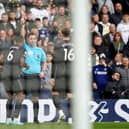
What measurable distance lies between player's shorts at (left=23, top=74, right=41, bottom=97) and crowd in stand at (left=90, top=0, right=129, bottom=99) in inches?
27.1

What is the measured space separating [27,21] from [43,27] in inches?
8.5

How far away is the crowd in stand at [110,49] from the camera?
583 cm

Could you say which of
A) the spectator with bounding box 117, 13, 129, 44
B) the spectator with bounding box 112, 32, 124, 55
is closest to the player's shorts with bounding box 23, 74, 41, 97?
the spectator with bounding box 112, 32, 124, 55

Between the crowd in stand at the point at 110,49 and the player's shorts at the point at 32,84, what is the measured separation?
2.26ft

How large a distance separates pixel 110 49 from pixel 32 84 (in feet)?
4.07

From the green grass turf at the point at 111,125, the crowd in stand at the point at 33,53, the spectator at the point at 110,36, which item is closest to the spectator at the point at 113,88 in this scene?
the green grass turf at the point at 111,125

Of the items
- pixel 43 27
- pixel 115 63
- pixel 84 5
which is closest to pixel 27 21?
pixel 43 27

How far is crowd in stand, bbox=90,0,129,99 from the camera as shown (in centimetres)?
583

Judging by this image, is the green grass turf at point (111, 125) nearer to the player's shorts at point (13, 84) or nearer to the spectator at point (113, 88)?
the spectator at point (113, 88)

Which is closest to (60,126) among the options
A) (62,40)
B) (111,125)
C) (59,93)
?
(59,93)

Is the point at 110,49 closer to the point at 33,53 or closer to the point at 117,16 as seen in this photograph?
the point at 117,16

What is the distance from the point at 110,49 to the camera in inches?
244

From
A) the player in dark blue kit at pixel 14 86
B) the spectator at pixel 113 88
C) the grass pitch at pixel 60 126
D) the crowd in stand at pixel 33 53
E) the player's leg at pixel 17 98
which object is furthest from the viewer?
the spectator at pixel 113 88

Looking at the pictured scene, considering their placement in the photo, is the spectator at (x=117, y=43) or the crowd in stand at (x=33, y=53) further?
the spectator at (x=117, y=43)
